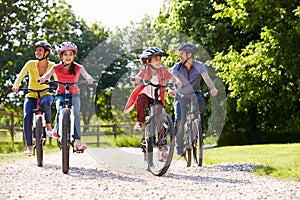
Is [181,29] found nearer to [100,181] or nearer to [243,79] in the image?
[243,79]

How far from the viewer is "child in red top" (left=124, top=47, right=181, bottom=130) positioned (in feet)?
23.4

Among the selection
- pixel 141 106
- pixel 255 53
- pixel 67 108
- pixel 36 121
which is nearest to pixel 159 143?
pixel 141 106

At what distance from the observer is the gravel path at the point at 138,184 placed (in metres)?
5.04

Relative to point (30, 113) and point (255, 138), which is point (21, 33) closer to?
point (255, 138)

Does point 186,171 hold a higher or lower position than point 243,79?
lower

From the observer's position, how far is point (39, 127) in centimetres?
755

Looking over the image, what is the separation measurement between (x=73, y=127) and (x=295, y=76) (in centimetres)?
1164

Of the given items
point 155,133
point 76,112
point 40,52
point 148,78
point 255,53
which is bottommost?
point 155,133

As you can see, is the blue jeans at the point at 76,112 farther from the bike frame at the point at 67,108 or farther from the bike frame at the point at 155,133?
the bike frame at the point at 155,133

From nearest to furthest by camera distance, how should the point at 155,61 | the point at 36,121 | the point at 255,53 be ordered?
the point at 155,61 → the point at 36,121 → the point at 255,53

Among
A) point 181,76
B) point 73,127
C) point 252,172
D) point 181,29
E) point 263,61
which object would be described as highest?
point 181,29

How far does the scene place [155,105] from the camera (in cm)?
684

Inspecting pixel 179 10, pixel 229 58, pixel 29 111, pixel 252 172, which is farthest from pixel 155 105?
pixel 179 10

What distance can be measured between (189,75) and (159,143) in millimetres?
1402
